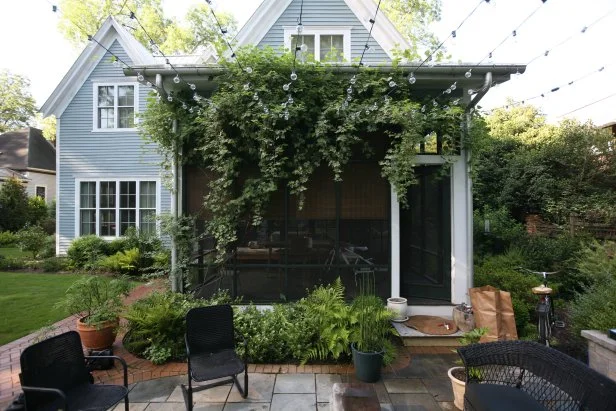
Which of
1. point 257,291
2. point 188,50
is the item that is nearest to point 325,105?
point 257,291

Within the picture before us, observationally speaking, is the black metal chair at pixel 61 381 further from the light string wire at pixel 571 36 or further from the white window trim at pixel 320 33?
the white window trim at pixel 320 33

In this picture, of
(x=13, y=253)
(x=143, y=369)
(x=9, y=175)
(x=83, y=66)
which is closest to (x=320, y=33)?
(x=83, y=66)

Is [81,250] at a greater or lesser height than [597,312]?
lesser

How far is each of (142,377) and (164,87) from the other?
148 inches

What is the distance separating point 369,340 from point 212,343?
1.65 m

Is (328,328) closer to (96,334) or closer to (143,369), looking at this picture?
(143,369)

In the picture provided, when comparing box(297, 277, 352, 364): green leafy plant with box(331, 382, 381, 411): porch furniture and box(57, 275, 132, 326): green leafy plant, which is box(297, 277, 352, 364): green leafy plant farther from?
→ box(57, 275, 132, 326): green leafy plant

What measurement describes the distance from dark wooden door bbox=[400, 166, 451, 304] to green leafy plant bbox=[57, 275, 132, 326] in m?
4.03

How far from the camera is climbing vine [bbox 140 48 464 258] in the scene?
179 inches

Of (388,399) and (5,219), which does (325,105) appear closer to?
(388,399)

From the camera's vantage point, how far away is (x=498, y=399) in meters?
2.44

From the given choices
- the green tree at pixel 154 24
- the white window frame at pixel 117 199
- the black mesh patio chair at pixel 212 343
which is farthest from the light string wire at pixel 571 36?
the green tree at pixel 154 24

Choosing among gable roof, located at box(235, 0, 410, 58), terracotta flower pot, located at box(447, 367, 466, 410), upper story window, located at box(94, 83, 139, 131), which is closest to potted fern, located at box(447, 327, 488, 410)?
terracotta flower pot, located at box(447, 367, 466, 410)

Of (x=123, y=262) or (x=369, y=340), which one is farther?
(x=123, y=262)
